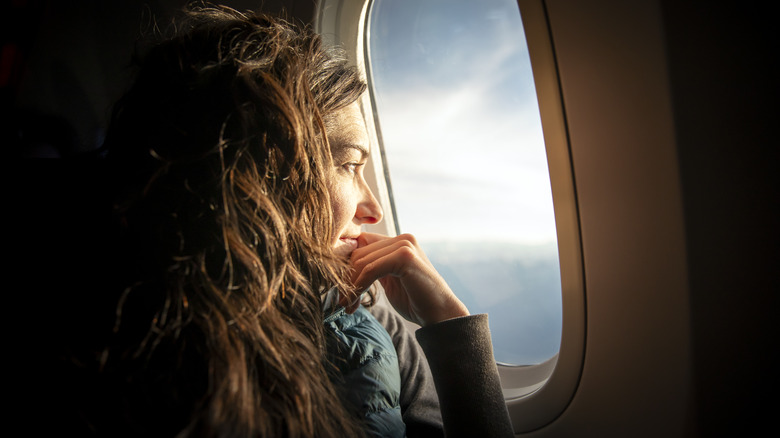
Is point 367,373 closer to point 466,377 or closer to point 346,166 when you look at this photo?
point 466,377

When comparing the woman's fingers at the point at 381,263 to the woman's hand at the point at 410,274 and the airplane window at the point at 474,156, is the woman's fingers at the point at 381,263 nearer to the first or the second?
the woman's hand at the point at 410,274

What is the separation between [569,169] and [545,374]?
618mm

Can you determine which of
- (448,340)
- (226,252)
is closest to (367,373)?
(448,340)

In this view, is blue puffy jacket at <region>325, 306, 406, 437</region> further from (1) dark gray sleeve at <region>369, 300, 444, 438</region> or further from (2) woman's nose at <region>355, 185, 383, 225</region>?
(2) woman's nose at <region>355, 185, 383, 225</region>

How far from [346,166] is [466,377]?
542mm

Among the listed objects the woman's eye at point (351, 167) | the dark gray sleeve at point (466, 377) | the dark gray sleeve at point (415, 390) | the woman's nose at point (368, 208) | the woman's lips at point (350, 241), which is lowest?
the dark gray sleeve at point (415, 390)

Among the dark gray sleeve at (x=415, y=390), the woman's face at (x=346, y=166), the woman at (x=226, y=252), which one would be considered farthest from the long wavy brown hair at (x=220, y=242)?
the dark gray sleeve at (x=415, y=390)

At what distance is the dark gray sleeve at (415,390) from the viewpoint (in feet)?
2.98

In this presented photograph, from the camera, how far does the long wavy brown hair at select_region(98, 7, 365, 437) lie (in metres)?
0.46

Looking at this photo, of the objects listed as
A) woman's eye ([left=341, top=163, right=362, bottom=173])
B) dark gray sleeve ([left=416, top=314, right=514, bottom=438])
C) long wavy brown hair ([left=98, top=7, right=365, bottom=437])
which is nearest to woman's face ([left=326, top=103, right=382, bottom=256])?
woman's eye ([left=341, top=163, right=362, bottom=173])

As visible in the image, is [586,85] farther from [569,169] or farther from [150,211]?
[150,211]

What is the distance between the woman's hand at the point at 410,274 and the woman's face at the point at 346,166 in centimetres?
8

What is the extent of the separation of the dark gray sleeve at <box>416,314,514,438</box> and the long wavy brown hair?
245 mm

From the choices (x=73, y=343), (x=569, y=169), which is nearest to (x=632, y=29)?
(x=569, y=169)
